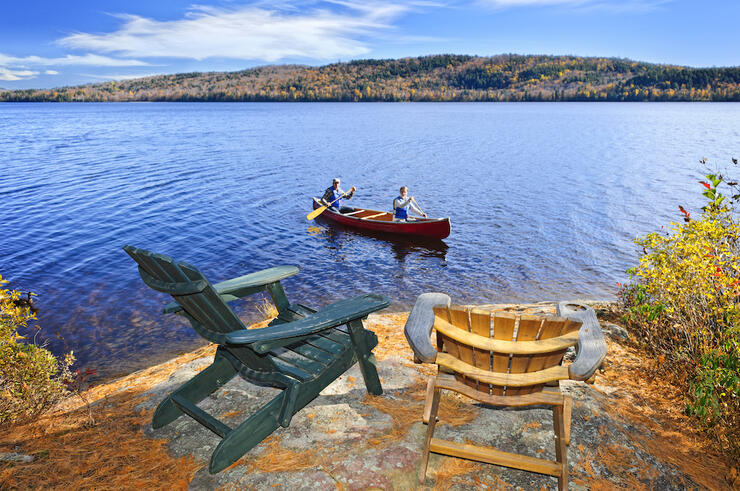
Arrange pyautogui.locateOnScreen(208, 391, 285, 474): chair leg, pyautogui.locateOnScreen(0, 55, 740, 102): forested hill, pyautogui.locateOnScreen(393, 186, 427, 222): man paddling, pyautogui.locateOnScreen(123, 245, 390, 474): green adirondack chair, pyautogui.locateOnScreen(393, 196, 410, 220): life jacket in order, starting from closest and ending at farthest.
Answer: pyautogui.locateOnScreen(123, 245, 390, 474): green adirondack chair < pyautogui.locateOnScreen(208, 391, 285, 474): chair leg < pyautogui.locateOnScreen(393, 186, 427, 222): man paddling < pyautogui.locateOnScreen(393, 196, 410, 220): life jacket < pyautogui.locateOnScreen(0, 55, 740, 102): forested hill

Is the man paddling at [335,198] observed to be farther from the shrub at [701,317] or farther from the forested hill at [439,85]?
the forested hill at [439,85]

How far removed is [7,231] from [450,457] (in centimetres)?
2032

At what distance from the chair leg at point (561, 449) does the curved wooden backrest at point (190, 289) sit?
8.03ft

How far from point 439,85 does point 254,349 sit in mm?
196717

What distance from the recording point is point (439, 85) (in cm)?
18538

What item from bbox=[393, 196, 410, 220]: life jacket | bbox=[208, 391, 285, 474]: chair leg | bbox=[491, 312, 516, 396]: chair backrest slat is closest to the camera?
bbox=[491, 312, 516, 396]: chair backrest slat

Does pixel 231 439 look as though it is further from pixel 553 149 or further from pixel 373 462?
pixel 553 149

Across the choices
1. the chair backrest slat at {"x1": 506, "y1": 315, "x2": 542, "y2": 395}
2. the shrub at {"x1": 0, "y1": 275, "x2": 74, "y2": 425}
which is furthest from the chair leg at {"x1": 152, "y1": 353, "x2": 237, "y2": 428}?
the chair backrest slat at {"x1": 506, "y1": 315, "x2": 542, "y2": 395}

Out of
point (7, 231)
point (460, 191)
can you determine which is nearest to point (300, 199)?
point (460, 191)

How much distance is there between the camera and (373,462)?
11.1 feet

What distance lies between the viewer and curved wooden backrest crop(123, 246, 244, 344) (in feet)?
9.87

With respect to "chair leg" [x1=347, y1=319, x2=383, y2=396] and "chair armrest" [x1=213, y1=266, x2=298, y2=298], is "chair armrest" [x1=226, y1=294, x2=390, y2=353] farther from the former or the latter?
"chair armrest" [x1=213, y1=266, x2=298, y2=298]

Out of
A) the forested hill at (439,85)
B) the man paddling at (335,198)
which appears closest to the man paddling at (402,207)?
the man paddling at (335,198)

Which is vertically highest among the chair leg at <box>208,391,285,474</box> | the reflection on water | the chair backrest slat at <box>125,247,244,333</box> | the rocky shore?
the chair backrest slat at <box>125,247,244,333</box>
